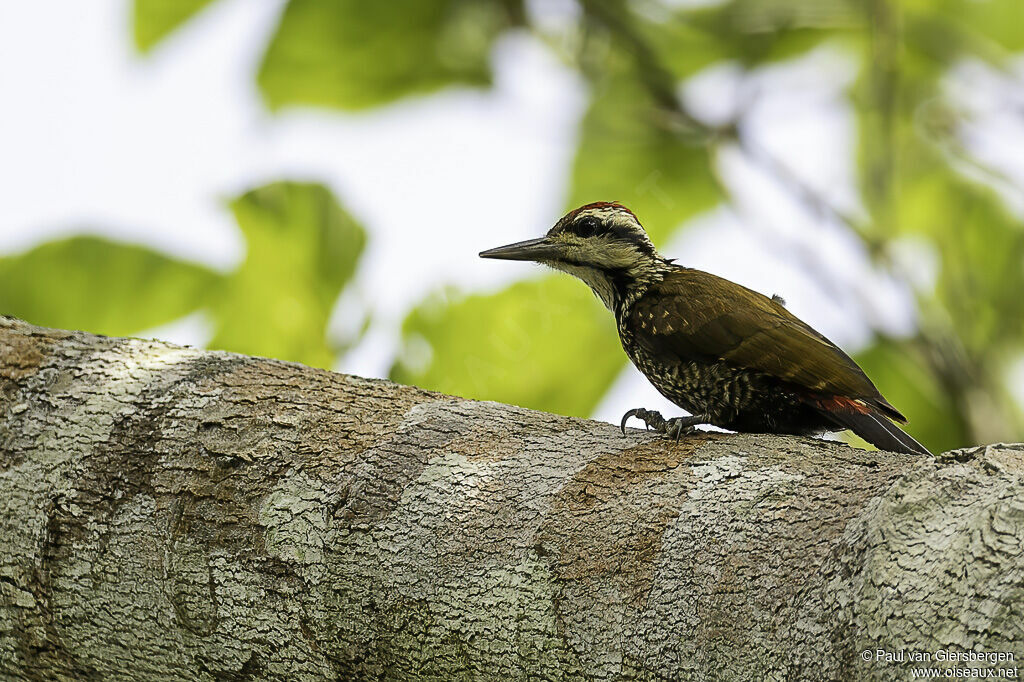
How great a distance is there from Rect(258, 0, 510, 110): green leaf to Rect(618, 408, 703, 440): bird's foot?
7.47 feet

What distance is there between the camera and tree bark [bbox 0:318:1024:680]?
153 centimetres

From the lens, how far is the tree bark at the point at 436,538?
5.03 ft

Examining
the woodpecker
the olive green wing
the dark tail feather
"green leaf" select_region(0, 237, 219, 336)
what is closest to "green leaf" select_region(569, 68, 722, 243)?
the woodpecker

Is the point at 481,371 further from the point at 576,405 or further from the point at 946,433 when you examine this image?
the point at 946,433

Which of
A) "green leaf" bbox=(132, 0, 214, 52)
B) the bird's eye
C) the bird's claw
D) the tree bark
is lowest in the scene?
the tree bark

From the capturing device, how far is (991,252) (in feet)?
14.6

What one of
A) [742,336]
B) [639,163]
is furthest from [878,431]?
[639,163]

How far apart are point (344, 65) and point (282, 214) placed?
0.97 m

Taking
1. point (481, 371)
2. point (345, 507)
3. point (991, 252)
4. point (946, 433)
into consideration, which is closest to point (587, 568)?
point (345, 507)

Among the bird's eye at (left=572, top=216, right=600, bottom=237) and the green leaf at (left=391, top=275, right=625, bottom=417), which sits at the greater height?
the bird's eye at (left=572, top=216, right=600, bottom=237)

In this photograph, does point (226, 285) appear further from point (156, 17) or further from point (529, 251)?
point (156, 17)

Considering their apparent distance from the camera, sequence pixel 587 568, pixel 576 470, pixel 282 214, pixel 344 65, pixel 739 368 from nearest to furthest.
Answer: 1. pixel 587 568
2. pixel 576 470
3. pixel 739 368
4. pixel 282 214
5. pixel 344 65

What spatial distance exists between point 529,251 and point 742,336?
2.54 feet

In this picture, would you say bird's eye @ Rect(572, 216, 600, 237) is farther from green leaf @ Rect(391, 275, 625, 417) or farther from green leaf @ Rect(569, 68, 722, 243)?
green leaf @ Rect(569, 68, 722, 243)
